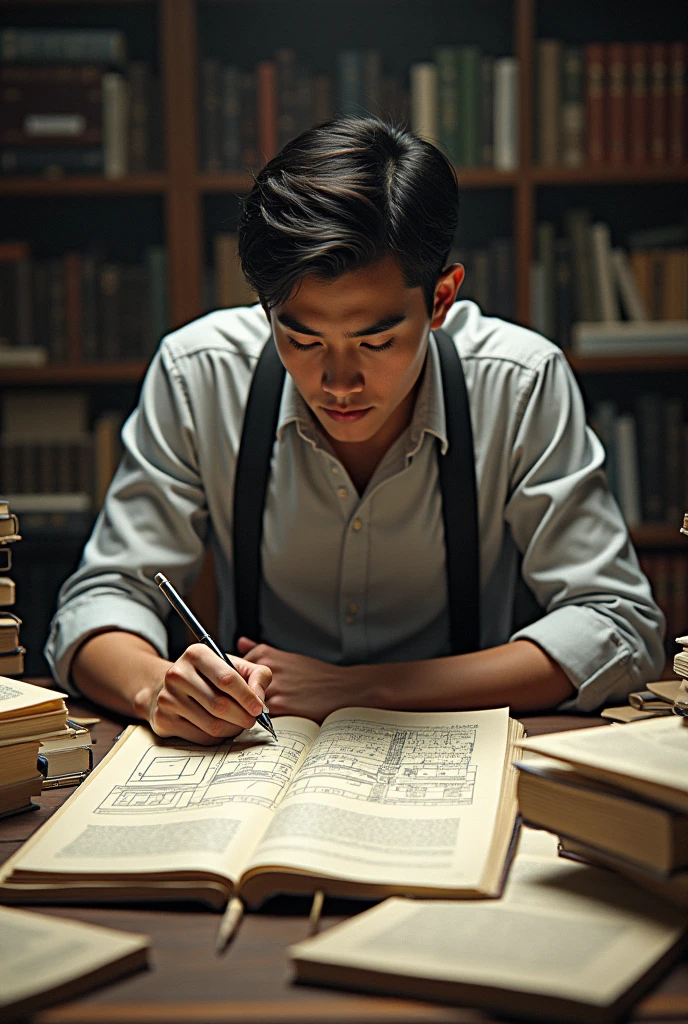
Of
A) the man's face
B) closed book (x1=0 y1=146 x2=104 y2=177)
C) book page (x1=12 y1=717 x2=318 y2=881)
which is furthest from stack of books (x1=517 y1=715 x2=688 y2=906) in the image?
closed book (x1=0 y1=146 x2=104 y2=177)

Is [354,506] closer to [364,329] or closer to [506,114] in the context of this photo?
[364,329]

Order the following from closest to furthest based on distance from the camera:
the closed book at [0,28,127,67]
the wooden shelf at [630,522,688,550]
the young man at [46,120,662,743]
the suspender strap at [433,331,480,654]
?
the young man at [46,120,662,743], the suspender strap at [433,331,480,654], the closed book at [0,28,127,67], the wooden shelf at [630,522,688,550]

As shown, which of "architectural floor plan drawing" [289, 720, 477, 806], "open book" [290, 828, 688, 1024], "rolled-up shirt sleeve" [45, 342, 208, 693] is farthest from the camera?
"rolled-up shirt sleeve" [45, 342, 208, 693]

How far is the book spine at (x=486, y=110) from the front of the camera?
2.44 metres

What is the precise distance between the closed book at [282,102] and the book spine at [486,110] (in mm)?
446

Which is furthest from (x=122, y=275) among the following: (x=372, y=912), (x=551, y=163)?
(x=372, y=912)

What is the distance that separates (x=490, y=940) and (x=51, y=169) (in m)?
2.31

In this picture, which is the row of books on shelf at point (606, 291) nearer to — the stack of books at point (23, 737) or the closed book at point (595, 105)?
the closed book at point (595, 105)

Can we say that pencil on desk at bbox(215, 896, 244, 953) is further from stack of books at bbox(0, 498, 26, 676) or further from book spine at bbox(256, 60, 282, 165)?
book spine at bbox(256, 60, 282, 165)

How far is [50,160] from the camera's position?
8.14 ft

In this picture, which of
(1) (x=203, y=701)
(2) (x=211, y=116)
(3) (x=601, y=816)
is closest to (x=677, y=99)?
(2) (x=211, y=116)

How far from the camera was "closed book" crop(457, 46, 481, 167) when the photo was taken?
8.00 feet

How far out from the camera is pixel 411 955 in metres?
0.58

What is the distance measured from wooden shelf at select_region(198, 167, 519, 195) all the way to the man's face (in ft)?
4.43
